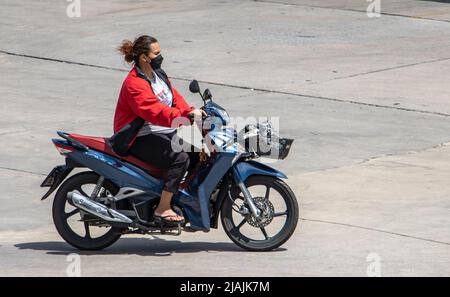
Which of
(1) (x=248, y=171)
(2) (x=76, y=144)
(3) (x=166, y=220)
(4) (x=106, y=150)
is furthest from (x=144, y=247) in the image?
(1) (x=248, y=171)

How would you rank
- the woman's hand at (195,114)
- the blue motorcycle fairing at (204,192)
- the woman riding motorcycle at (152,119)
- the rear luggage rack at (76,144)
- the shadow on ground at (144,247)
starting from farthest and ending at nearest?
1. the shadow on ground at (144,247)
2. the rear luggage rack at (76,144)
3. the blue motorcycle fairing at (204,192)
4. the woman riding motorcycle at (152,119)
5. the woman's hand at (195,114)

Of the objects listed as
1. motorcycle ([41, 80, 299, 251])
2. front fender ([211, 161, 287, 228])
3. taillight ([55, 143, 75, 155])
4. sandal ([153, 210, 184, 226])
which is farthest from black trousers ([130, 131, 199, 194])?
taillight ([55, 143, 75, 155])

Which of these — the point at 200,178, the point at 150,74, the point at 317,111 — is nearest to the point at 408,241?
the point at 200,178

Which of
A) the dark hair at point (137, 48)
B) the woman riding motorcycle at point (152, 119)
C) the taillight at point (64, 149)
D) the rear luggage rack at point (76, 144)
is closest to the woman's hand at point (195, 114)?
the woman riding motorcycle at point (152, 119)

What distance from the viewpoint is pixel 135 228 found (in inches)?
397

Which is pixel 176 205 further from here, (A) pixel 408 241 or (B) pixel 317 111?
(B) pixel 317 111

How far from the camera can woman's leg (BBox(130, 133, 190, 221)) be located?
988 cm

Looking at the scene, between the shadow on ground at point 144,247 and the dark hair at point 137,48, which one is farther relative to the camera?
the shadow on ground at point 144,247

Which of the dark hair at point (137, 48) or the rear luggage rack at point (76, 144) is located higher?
the dark hair at point (137, 48)

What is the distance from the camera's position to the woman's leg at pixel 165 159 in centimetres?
988

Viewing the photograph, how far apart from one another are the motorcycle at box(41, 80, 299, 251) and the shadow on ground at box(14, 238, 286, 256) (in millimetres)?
122

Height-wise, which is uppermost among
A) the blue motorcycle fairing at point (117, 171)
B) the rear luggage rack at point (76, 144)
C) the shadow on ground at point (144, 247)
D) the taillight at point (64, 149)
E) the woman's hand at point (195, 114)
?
the woman's hand at point (195, 114)

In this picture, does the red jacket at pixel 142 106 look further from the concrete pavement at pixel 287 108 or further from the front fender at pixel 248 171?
the concrete pavement at pixel 287 108

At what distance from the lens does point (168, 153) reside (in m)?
9.89
